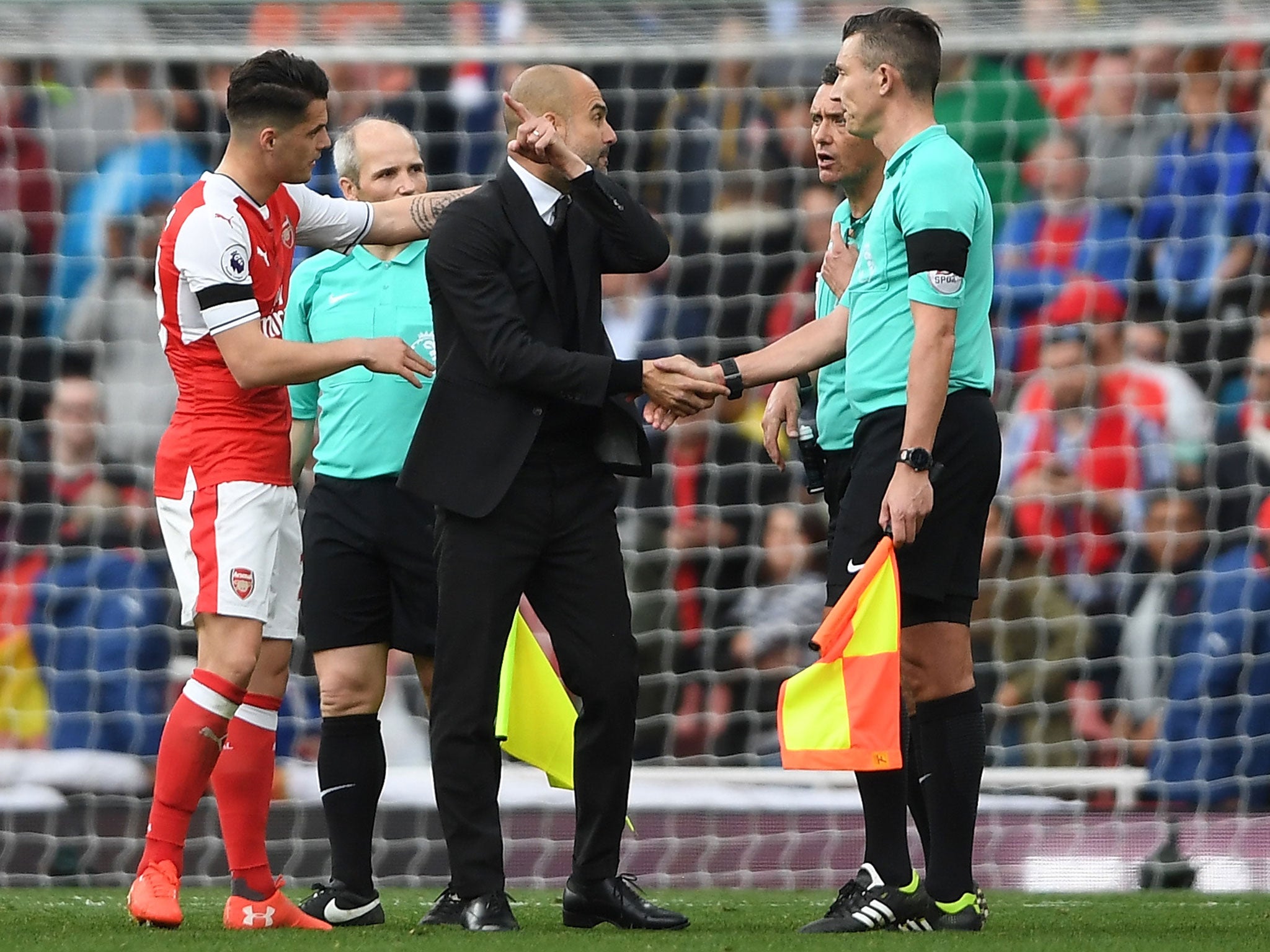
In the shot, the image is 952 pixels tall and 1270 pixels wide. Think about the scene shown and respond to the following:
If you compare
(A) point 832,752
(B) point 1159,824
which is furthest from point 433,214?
(B) point 1159,824

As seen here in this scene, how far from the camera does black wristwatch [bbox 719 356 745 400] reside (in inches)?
172

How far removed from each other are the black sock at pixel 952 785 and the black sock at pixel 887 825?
0.09m

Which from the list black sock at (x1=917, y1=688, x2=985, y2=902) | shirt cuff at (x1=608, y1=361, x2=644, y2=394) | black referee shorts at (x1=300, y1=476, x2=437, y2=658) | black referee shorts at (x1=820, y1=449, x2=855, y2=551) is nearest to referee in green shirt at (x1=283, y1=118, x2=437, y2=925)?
black referee shorts at (x1=300, y1=476, x2=437, y2=658)

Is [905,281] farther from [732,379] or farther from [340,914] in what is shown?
[340,914]

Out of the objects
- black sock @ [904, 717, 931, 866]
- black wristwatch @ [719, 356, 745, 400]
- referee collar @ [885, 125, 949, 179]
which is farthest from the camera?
black sock @ [904, 717, 931, 866]

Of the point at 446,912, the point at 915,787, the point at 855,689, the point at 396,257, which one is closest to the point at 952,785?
the point at 855,689

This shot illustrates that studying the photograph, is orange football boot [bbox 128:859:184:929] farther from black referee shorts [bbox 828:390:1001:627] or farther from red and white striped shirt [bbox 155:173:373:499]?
black referee shorts [bbox 828:390:1001:627]

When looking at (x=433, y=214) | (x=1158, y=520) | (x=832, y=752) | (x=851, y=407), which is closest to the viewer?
(x=832, y=752)

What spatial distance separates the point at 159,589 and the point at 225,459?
132 inches

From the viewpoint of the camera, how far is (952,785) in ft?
13.4

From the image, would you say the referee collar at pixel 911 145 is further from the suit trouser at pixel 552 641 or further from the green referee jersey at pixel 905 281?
the suit trouser at pixel 552 641

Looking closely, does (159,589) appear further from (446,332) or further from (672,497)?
(446,332)

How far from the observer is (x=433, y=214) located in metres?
4.76

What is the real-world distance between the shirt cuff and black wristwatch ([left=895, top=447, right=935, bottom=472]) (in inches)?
24.7
